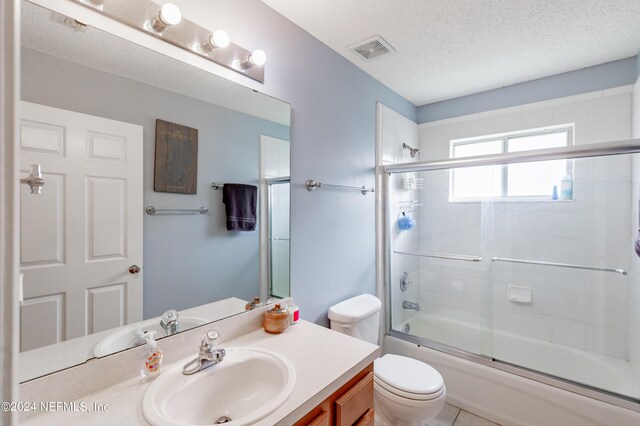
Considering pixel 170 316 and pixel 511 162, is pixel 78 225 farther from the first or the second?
pixel 511 162

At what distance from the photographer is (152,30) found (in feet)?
3.49

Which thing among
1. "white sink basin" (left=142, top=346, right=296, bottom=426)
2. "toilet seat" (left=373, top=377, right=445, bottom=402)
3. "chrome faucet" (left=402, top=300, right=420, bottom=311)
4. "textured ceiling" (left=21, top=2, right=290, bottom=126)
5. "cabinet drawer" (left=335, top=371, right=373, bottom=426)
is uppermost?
"textured ceiling" (left=21, top=2, right=290, bottom=126)

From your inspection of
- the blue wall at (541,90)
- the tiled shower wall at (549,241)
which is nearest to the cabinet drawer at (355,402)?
the tiled shower wall at (549,241)

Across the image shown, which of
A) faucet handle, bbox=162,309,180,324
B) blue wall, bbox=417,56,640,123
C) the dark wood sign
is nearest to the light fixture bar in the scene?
the dark wood sign

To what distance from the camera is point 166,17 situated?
1.03m

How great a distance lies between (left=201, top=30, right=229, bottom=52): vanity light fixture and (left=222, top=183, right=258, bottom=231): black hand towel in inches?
22.6

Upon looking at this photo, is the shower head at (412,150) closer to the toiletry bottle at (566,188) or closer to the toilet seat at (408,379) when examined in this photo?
the toiletry bottle at (566,188)

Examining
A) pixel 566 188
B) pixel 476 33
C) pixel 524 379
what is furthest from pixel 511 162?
pixel 524 379

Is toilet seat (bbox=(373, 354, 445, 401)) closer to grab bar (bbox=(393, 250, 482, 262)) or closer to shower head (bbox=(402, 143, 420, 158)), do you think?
grab bar (bbox=(393, 250, 482, 262))

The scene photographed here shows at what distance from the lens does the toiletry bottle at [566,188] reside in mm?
2139

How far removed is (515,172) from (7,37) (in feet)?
9.10

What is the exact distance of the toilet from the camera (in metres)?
1.50

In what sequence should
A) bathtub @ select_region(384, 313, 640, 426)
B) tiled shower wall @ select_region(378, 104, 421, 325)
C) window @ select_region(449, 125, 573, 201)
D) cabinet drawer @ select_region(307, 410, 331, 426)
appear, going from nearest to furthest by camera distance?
cabinet drawer @ select_region(307, 410, 331, 426) → bathtub @ select_region(384, 313, 640, 426) → window @ select_region(449, 125, 573, 201) → tiled shower wall @ select_region(378, 104, 421, 325)

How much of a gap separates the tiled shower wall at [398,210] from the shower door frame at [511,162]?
8 cm
